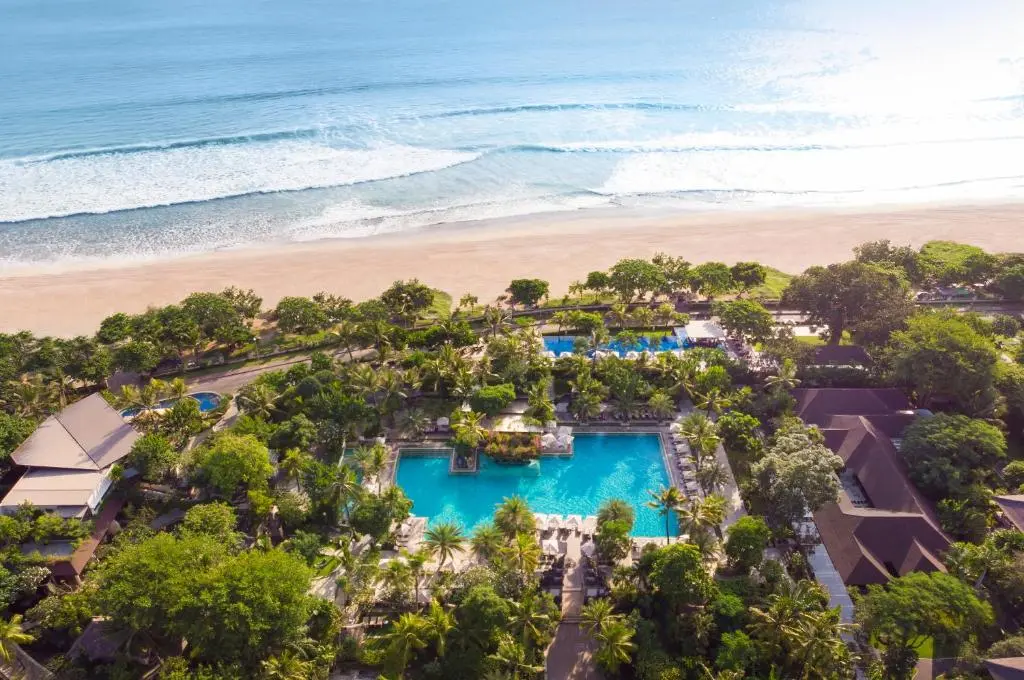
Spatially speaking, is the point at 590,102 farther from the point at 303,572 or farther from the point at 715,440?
the point at 303,572

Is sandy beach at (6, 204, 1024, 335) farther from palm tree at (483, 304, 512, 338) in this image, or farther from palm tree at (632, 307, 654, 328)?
palm tree at (632, 307, 654, 328)

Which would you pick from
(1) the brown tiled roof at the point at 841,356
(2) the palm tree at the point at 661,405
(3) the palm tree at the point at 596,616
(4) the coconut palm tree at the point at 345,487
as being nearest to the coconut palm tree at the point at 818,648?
(3) the palm tree at the point at 596,616

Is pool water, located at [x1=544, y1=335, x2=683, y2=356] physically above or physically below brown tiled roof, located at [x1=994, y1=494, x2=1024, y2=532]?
above

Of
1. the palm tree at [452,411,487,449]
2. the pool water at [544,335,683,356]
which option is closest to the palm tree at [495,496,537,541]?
the palm tree at [452,411,487,449]

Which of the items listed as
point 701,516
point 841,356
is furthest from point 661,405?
point 841,356

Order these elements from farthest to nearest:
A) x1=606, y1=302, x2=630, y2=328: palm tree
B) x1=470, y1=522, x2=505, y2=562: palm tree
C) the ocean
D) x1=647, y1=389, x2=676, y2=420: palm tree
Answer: the ocean
x1=606, y1=302, x2=630, y2=328: palm tree
x1=647, y1=389, x2=676, y2=420: palm tree
x1=470, y1=522, x2=505, y2=562: palm tree

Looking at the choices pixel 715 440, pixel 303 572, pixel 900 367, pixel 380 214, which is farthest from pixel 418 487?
pixel 380 214
